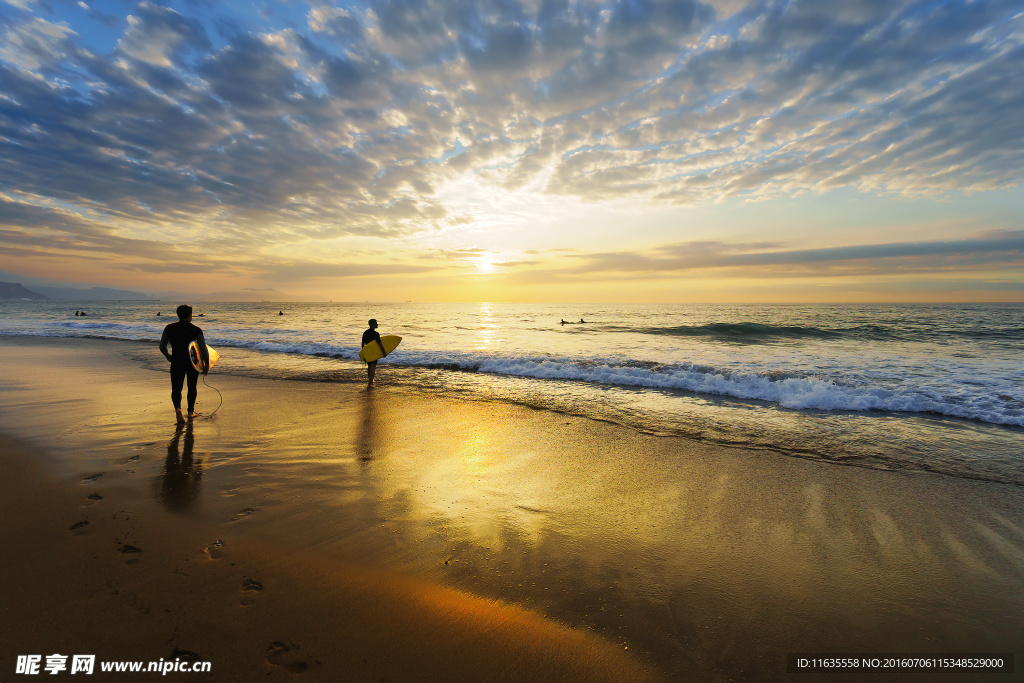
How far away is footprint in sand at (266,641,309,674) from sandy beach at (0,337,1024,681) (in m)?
0.01

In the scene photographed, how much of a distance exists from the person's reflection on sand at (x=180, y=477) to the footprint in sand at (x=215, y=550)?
974 mm

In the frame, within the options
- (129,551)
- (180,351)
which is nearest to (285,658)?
(129,551)

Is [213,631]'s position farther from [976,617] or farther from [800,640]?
[976,617]

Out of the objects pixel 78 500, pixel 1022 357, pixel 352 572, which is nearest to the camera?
pixel 352 572

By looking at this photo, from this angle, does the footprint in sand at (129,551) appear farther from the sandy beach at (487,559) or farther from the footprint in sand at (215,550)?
the footprint in sand at (215,550)

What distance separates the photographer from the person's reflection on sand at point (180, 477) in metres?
4.45

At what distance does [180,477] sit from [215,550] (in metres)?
2.25

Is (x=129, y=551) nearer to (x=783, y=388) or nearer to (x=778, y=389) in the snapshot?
(x=778, y=389)

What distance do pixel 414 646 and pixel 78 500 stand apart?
177 inches

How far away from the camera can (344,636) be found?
104 inches

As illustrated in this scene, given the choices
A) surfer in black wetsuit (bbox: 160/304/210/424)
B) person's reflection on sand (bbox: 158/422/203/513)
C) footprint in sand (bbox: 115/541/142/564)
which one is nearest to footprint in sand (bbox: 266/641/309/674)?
footprint in sand (bbox: 115/541/142/564)

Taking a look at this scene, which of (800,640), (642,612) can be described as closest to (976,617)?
(800,640)

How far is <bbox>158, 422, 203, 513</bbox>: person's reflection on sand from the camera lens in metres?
Answer: 4.45

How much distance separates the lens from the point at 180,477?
5105 millimetres
